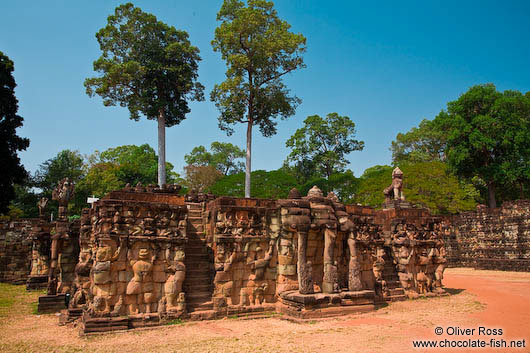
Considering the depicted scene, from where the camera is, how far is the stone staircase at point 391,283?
36.5 feet

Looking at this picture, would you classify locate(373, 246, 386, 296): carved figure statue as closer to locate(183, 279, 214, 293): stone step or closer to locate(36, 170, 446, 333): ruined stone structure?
locate(36, 170, 446, 333): ruined stone structure

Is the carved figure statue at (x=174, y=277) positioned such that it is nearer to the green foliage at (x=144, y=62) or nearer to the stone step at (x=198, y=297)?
the stone step at (x=198, y=297)

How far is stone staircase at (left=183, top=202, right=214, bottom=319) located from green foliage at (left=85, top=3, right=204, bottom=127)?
1542 centimetres

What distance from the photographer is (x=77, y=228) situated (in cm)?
1100

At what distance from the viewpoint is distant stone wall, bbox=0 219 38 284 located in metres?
18.3

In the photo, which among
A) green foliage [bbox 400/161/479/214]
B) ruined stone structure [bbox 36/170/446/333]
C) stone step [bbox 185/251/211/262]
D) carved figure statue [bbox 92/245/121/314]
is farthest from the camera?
green foliage [bbox 400/161/479/214]

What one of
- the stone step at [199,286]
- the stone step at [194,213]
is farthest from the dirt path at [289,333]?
the stone step at [194,213]

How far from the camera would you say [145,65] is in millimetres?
22969

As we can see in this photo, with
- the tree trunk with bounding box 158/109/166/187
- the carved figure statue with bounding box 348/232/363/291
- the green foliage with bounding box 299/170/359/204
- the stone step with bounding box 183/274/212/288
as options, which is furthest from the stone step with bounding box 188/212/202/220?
the green foliage with bounding box 299/170/359/204

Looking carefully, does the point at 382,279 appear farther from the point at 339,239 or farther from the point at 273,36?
the point at 273,36

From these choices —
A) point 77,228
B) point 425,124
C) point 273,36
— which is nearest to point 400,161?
point 425,124

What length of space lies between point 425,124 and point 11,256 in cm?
4127

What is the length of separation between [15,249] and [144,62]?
12856 millimetres

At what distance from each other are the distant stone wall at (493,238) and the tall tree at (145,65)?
19506mm
